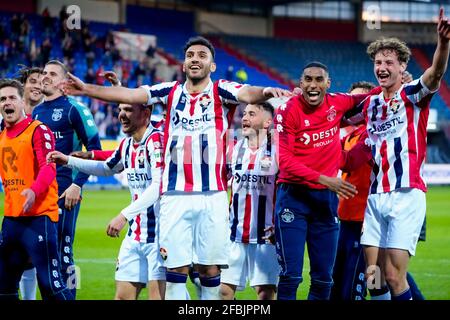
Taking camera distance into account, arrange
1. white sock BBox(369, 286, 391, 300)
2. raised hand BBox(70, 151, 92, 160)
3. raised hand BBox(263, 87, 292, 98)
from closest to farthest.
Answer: raised hand BBox(263, 87, 292, 98) < raised hand BBox(70, 151, 92, 160) < white sock BBox(369, 286, 391, 300)

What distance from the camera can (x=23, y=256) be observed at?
21.6ft

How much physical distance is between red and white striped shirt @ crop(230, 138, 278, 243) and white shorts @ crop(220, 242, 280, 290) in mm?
80

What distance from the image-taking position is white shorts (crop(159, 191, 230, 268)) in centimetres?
619

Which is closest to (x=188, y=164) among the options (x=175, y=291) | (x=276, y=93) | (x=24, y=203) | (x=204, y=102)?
(x=204, y=102)

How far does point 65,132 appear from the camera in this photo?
8000 millimetres

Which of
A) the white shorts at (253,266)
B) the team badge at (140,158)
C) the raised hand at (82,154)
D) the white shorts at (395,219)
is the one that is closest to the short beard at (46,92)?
the raised hand at (82,154)

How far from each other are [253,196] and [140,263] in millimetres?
1191

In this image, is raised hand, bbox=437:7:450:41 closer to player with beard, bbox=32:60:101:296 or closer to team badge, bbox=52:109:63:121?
player with beard, bbox=32:60:101:296

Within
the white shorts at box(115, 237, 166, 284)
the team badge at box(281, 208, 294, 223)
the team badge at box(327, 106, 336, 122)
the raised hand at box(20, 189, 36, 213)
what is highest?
the team badge at box(327, 106, 336, 122)

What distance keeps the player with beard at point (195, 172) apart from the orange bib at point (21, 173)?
3.20 feet

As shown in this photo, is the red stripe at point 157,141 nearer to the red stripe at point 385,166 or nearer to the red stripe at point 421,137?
the red stripe at point 385,166

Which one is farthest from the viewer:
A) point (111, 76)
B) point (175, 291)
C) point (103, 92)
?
point (111, 76)

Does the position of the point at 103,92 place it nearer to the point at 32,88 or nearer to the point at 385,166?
the point at 385,166

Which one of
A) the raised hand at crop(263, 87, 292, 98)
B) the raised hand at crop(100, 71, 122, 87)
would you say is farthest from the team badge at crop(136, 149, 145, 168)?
the raised hand at crop(263, 87, 292, 98)
